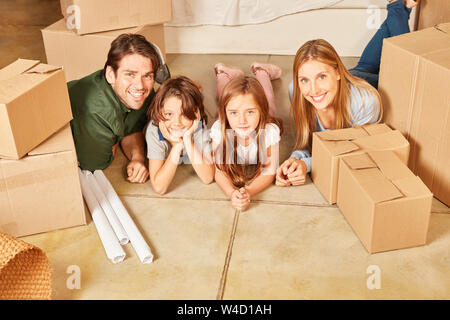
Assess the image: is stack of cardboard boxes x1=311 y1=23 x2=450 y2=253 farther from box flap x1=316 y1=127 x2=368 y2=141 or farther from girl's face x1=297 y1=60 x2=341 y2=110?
girl's face x1=297 y1=60 x2=341 y2=110

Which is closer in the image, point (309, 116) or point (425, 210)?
point (425, 210)

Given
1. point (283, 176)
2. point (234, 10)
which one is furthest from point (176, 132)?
point (234, 10)

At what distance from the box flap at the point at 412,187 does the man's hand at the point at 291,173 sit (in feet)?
1.20

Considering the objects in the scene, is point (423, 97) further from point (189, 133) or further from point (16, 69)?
point (16, 69)

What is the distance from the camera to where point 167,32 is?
2916 millimetres

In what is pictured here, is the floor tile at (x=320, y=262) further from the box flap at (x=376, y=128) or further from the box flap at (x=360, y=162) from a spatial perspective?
the box flap at (x=376, y=128)

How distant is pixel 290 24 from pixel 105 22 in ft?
3.30

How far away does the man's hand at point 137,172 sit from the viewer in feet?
6.01

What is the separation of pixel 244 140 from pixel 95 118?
0.51m

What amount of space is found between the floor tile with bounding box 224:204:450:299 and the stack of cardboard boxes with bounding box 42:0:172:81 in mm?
1142

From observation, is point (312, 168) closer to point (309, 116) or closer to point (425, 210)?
point (309, 116)

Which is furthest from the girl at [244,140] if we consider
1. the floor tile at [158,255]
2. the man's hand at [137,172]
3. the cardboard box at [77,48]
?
the cardboard box at [77,48]

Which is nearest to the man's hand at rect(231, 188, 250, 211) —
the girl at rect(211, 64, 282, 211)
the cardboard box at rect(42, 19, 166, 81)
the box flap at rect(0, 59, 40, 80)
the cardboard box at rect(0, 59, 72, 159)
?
the girl at rect(211, 64, 282, 211)
